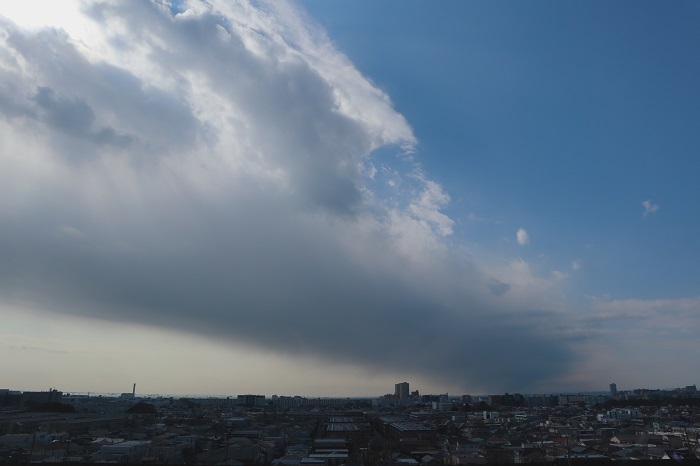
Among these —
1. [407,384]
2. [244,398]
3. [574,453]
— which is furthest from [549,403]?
[574,453]

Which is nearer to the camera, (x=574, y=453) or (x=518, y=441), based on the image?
(x=574, y=453)

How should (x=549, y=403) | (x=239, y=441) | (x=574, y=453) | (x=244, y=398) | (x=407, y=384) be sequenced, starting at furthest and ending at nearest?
(x=407, y=384) → (x=244, y=398) → (x=549, y=403) → (x=239, y=441) → (x=574, y=453)

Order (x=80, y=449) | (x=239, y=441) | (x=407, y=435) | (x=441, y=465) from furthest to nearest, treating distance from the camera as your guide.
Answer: (x=407, y=435) < (x=239, y=441) < (x=80, y=449) < (x=441, y=465)

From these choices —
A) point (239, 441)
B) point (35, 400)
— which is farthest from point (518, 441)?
point (35, 400)

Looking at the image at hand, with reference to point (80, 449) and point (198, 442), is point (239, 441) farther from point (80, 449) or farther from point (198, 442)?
point (80, 449)

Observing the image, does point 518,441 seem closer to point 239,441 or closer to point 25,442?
point 239,441

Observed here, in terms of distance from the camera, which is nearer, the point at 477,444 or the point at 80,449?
the point at 80,449

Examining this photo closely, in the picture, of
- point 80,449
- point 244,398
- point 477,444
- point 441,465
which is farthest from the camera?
point 244,398

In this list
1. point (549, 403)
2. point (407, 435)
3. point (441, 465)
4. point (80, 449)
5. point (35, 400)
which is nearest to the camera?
point (441, 465)
